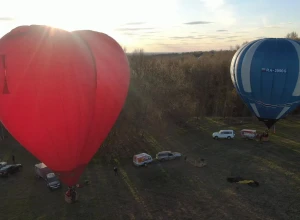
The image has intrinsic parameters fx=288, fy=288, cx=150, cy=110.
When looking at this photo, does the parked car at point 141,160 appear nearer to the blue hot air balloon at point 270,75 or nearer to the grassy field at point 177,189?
the grassy field at point 177,189

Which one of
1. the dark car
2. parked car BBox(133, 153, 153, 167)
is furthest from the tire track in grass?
the dark car

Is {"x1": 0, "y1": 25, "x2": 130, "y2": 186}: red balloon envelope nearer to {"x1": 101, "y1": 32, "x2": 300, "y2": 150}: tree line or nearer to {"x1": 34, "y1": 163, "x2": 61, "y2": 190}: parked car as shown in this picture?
{"x1": 34, "y1": 163, "x2": 61, "y2": 190}: parked car

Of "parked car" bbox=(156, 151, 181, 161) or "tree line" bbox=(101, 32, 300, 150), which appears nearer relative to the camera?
"parked car" bbox=(156, 151, 181, 161)

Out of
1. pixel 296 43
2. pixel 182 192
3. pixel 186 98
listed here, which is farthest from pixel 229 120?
pixel 182 192

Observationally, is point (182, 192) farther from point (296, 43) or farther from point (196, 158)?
point (296, 43)

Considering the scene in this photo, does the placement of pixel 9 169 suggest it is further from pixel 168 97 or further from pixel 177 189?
pixel 168 97
